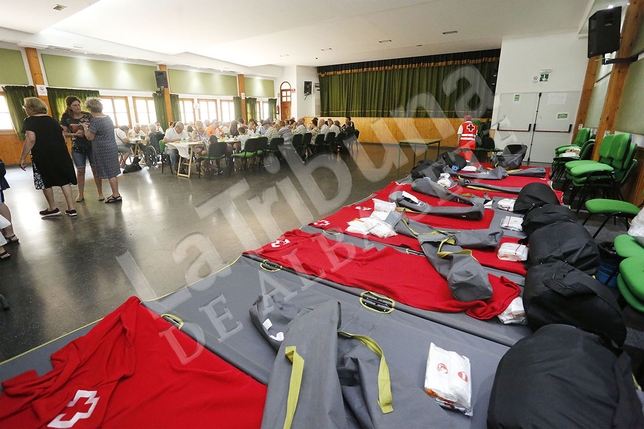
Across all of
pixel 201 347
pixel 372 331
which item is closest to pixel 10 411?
pixel 201 347

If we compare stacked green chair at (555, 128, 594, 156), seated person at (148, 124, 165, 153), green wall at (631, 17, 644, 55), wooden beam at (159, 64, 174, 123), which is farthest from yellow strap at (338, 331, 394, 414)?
wooden beam at (159, 64, 174, 123)

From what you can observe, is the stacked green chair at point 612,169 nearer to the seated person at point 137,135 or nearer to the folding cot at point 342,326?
the folding cot at point 342,326

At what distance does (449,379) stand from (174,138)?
764cm

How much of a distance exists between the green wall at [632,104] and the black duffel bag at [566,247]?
2.88 m

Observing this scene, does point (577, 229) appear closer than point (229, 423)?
No

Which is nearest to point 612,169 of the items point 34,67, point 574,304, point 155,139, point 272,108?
point 574,304

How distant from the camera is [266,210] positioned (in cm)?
450

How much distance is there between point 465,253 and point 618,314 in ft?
2.96

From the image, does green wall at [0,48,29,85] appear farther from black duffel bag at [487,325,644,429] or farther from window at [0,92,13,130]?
black duffel bag at [487,325,644,429]

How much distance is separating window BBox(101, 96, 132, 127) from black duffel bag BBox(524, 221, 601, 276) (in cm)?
1216

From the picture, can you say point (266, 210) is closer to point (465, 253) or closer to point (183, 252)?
point (183, 252)

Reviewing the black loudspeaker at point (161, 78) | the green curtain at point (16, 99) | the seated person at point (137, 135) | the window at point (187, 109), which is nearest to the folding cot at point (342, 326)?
the seated person at point (137, 135)

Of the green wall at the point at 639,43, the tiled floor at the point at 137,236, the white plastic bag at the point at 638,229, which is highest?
the green wall at the point at 639,43

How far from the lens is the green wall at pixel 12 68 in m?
7.99
